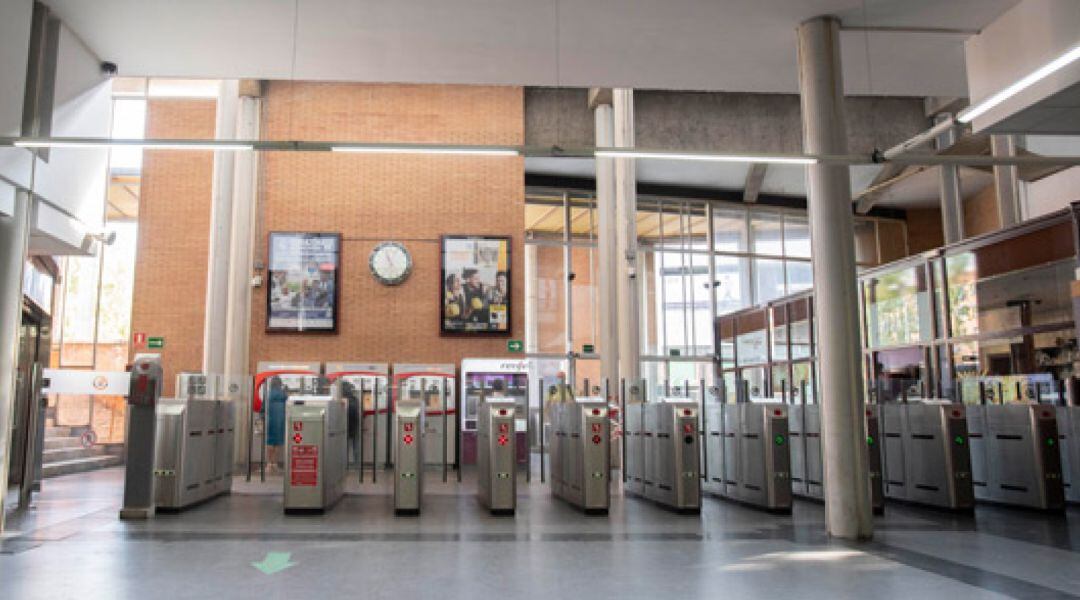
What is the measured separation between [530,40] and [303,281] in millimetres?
7327

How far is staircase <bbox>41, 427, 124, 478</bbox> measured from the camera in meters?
11.7

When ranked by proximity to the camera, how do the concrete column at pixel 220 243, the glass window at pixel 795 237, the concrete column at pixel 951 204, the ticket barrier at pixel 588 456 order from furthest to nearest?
1. the glass window at pixel 795 237
2. the concrete column at pixel 951 204
3. the concrete column at pixel 220 243
4. the ticket barrier at pixel 588 456

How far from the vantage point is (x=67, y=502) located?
843cm

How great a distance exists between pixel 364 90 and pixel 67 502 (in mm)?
8350

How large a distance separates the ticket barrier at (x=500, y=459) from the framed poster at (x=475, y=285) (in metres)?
5.69

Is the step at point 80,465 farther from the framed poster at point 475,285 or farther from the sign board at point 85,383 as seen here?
the framed poster at point 475,285

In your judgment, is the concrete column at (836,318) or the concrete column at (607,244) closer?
the concrete column at (836,318)

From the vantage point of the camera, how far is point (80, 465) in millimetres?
12352

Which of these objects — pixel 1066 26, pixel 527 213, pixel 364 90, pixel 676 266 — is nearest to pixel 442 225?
pixel 364 90

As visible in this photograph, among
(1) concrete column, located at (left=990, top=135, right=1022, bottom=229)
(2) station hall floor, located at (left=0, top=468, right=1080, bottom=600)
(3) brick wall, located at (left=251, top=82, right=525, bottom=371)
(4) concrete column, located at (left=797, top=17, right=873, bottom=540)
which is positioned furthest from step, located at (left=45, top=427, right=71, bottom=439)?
(1) concrete column, located at (left=990, top=135, right=1022, bottom=229)

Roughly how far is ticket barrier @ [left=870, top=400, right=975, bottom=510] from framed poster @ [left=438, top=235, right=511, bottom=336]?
6530 millimetres

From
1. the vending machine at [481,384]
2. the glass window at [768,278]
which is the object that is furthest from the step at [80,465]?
the glass window at [768,278]

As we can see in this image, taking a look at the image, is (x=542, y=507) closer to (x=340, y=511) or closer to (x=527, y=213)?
(x=340, y=511)

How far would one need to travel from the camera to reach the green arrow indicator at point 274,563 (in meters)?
5.09
